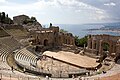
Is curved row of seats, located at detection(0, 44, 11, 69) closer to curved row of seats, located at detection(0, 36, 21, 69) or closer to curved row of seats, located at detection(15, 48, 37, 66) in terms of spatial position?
curved row of seats, located at detection(0, 36, 21, 69)

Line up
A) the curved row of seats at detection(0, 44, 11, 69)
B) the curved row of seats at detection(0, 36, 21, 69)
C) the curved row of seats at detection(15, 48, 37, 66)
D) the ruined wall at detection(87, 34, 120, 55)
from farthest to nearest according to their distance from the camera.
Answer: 1. the ruined wall at detection(87, 34, 120, 55)
2. the curved row of seats at detection(15, 48, 37, 66)
3. the curved row of seats at detection(0, 36, 21, 69)
4. the curved row of seats at detection(0, 44, 11, 69)

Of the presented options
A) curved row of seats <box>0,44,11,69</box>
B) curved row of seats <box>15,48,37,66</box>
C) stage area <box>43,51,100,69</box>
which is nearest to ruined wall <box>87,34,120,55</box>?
stage area <box>43,51,100,69</box>

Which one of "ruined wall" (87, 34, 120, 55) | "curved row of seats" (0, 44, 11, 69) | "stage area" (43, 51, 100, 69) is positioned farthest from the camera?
"ruined wall" (87, 34, 120, 55)

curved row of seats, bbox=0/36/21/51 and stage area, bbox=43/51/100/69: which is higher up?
curved row of seats, bbox=0/36/21/51

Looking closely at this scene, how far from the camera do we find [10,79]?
25.6m

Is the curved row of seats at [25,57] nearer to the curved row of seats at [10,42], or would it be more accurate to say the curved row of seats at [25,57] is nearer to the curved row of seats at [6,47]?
the curved row of seats at [6,47]

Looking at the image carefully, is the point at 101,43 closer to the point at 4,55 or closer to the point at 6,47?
the point at 6,47

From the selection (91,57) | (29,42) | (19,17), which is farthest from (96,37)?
(19,17)

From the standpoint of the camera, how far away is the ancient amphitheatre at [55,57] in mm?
31391

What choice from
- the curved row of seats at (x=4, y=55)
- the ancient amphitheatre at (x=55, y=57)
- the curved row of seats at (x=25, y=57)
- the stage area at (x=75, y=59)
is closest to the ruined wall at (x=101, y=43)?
the ancient amphitheatre at (x=55, y=57)

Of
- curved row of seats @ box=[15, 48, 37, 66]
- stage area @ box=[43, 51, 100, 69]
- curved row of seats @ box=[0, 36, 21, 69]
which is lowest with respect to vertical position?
stage area @ box=[43, 51, 100, 69]

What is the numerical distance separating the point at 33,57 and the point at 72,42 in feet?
52.5

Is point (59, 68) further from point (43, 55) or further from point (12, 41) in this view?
point (12, 41)

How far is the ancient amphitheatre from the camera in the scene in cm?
3139
